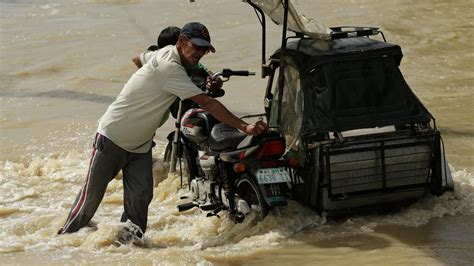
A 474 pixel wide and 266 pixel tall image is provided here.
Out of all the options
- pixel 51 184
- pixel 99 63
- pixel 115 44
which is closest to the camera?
pixel 51 184

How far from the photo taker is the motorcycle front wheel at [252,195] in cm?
624

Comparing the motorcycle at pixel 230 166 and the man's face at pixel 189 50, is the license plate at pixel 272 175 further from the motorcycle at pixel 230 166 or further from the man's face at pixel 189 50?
the man's face at pixel 189 50

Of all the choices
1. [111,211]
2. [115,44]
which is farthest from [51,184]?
[115,44]

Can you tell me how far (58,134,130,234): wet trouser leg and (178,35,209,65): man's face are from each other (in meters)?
0.84

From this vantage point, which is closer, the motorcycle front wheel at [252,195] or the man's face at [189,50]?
the man's face at [189,50]

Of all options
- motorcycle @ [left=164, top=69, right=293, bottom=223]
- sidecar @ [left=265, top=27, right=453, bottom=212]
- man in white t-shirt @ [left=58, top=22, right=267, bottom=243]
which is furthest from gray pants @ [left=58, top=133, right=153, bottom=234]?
sidecar @ [left=265, top=27, right=453, bottom=212]

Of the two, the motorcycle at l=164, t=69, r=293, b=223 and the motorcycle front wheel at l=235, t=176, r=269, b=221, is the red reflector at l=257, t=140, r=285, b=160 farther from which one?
the motorcycle front wheel at l=235, t=176, r=269, b=221

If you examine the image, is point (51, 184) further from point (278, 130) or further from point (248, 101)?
point (248, 101)

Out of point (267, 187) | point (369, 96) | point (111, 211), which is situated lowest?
point (111, 211)

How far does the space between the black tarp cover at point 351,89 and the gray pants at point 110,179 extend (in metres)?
1.21

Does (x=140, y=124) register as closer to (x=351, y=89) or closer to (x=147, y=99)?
(x=147, y=99)

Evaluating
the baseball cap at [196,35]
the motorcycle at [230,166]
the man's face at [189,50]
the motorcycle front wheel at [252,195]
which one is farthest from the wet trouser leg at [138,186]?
the baseball cap at [196,35]

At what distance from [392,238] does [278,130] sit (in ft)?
4.00

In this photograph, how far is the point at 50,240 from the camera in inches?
257
